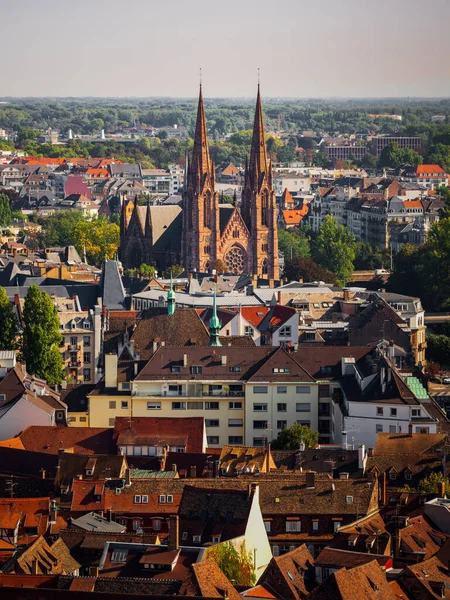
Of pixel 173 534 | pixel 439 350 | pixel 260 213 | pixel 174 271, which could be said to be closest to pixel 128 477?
pixel 173 534

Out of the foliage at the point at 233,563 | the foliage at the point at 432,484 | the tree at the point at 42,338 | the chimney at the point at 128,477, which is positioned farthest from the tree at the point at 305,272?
the foliage at the point at 233,563

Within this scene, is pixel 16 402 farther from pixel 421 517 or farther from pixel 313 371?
pixel 421 517

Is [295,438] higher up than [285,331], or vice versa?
[295,438]

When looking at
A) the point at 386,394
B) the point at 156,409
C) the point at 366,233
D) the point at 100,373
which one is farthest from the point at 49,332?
the point at 366,233

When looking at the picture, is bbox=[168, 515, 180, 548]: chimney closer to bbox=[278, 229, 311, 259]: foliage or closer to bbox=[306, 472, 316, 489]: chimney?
bbox=[306, 472, 316, 489]: chimney

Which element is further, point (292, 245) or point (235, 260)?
point (292, 245)

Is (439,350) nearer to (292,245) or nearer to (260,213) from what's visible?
(260,213)

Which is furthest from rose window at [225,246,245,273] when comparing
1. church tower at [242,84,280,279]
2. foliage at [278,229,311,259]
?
foliage at [278,229,311,259]
